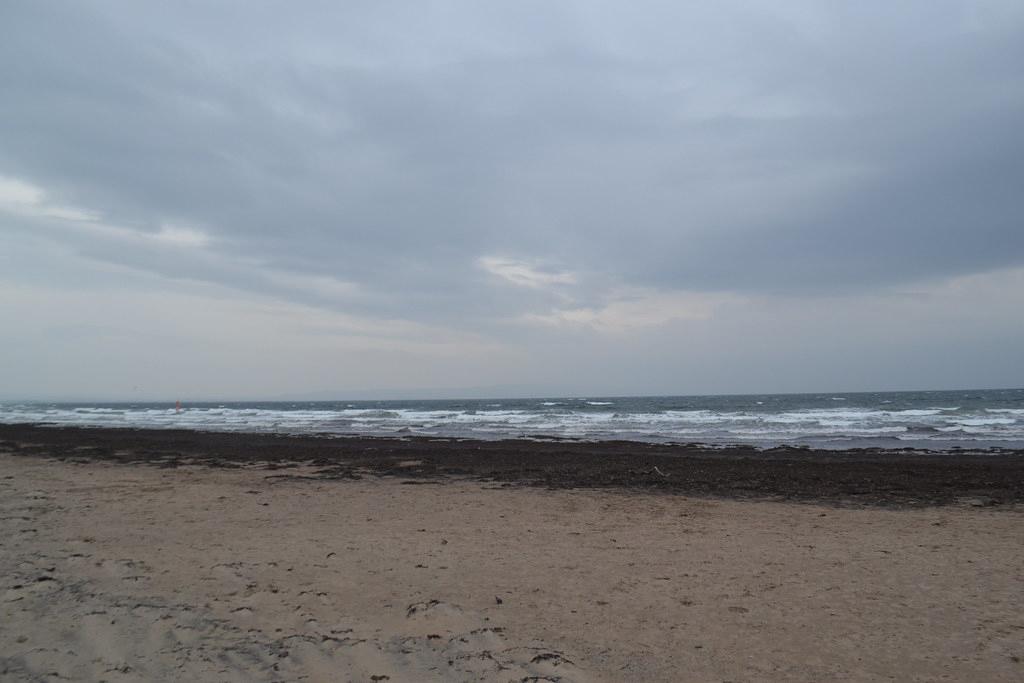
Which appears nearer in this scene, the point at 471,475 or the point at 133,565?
the point at 133,565

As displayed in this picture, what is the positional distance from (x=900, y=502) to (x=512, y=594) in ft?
27.0

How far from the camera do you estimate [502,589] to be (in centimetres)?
511

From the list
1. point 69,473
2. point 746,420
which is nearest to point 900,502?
point 69,473

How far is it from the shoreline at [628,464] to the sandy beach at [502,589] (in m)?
1.56

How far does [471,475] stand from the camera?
13.5 meters

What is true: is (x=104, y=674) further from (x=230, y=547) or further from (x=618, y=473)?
(x=618, y=473)

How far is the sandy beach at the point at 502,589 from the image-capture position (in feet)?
12.3

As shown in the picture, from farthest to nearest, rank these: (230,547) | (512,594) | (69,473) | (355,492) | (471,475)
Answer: (471,475) < (69,473) < (355,492) < (230,547) < (512,594)

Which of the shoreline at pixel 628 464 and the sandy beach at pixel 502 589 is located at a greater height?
the sandy beach at pixel 502 589

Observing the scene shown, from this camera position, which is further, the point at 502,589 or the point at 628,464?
the point at 628,464

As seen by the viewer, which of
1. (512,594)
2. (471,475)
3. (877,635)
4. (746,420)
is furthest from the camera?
(746,420)

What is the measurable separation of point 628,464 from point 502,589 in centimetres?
1106

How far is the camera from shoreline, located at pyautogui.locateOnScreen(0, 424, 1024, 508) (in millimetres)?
11039

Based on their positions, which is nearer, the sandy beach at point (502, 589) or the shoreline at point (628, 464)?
the sandy beach at point (502, 589)
